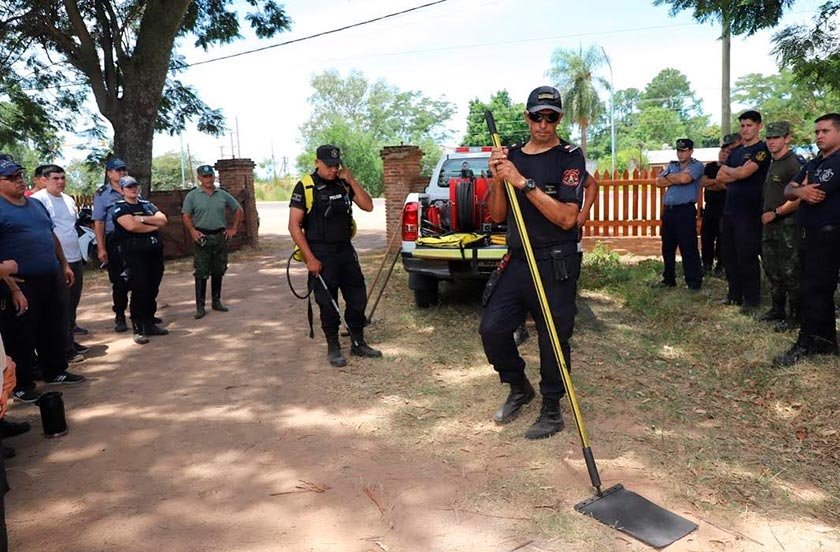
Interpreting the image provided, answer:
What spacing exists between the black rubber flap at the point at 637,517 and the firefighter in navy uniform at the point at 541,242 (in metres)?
0.76

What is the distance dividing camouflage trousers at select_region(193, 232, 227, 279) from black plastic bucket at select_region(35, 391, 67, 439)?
3387 millimetres

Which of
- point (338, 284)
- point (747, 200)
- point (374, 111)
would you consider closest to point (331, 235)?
point (338, 284)

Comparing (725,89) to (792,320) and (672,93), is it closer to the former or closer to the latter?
(792,320)

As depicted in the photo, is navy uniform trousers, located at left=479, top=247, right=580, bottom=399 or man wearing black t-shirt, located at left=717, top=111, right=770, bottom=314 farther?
man wearing black t-shirt, located at left=717, top=111, right=770, bottom=314

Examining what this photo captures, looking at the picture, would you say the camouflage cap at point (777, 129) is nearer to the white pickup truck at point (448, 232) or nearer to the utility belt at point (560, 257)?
the white pickup truck at point (448, 232)

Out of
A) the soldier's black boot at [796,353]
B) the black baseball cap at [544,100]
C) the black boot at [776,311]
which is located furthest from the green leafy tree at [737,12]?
the black baseball cap at [544,100]

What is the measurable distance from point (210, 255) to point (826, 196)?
6.16 m

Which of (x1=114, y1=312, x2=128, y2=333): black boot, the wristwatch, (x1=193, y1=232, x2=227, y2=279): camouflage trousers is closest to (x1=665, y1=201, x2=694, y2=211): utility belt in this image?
the wristwatch

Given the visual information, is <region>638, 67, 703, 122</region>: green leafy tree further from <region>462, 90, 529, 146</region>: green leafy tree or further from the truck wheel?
the truck wheel

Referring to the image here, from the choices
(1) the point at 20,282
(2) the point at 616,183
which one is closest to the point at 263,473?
(1) the point at 20,282

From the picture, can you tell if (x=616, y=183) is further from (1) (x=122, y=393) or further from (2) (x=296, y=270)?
(1) (x=122, y=393)

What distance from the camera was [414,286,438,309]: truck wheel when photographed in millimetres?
7262

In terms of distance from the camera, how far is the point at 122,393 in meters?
4.98

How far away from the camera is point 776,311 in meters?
5.92
